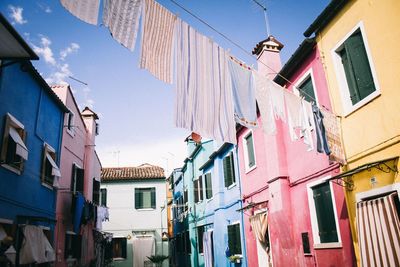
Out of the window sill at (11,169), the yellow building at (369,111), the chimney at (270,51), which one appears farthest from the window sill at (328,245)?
the window sill at (11,169)

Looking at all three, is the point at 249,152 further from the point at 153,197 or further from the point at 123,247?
the point at 123,247

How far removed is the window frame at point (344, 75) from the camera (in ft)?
20.7

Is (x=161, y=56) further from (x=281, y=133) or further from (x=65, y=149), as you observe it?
(x=65, y=149)

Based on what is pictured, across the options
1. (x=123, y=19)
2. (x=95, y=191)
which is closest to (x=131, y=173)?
(x=95, y=191)

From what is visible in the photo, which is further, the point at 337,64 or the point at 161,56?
the point at 337,64

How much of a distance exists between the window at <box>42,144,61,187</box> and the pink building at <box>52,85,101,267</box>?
1226 mm

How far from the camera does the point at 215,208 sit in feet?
54.0

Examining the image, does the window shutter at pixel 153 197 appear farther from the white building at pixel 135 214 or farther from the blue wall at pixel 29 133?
the blue wall at pixel 29 133

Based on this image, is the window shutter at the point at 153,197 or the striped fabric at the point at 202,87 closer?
the striped fabric at the point at 202,87

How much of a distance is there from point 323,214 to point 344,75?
365 cm

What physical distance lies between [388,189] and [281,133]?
4.81 m

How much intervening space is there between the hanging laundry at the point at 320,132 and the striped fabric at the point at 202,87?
2.59 meters

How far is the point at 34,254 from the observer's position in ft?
28.9

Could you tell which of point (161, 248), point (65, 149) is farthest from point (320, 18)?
point (161, 248)
